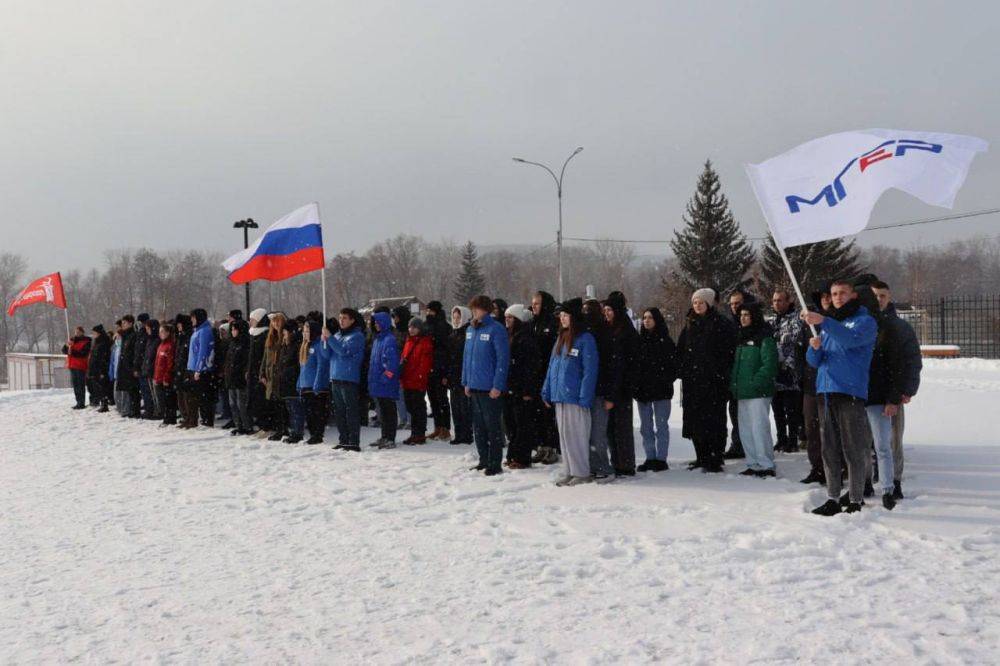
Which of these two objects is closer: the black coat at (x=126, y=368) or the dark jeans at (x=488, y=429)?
the dark jeans at (x=488, y=429)

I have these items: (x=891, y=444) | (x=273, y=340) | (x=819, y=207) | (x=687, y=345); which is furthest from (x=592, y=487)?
(x=273, y=340)

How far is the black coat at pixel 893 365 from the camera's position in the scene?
6.61m

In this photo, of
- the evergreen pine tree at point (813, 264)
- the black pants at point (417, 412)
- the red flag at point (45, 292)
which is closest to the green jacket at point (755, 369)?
the black pants at point (417, 412)

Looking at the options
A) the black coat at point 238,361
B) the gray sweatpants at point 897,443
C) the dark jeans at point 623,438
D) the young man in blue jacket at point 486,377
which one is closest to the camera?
the gray sweatpants at point 897,443

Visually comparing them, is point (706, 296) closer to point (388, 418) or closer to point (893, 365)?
point (893, 365)

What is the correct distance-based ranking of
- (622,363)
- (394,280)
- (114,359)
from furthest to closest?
1. (394,280)
2. (114,359)
3. (622,363)

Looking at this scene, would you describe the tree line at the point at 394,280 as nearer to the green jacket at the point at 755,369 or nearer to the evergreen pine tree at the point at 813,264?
the evergreen pine tree at the point at 813,264

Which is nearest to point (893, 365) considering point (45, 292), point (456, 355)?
point (456, 355)

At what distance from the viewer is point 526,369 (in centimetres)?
906

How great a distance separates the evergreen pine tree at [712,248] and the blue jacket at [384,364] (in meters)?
44.5

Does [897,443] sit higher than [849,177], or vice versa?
[849,177]

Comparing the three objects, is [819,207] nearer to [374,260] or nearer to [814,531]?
[814,531]

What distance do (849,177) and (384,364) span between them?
6.39m

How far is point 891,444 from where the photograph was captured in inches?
271
